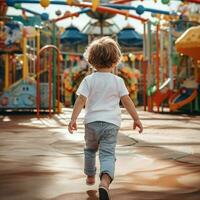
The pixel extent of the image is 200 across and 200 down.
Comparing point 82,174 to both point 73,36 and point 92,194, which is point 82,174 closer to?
point 92,194

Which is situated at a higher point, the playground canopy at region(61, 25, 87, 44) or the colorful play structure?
the playground canopy at region(61, 25, 87, 44)

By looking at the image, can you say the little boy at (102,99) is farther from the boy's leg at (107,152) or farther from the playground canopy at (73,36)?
the playground canopy at (73,36)

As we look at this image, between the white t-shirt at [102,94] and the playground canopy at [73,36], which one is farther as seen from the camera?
the playground canopy at [73,36]

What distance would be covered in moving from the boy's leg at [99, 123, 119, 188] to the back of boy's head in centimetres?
39

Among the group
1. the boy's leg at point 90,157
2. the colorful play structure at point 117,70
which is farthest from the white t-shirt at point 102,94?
the colorful play structure at point 117,70

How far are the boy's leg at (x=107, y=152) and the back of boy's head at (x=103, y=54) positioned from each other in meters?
0.39

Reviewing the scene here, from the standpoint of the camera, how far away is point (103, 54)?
8.53 feet

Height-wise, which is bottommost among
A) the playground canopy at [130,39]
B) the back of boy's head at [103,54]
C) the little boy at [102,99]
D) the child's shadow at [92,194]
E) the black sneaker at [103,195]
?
the child's shadow at [92,194]

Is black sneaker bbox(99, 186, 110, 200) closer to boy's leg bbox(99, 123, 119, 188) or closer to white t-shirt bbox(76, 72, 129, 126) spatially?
boy's leg bbox(99, 123, 119, 188)

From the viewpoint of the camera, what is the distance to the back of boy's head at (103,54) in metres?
2.60

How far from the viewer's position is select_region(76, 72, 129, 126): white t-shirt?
263 centimetres

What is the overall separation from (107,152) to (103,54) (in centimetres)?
59

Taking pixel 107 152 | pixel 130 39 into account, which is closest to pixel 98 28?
pixel 130 39

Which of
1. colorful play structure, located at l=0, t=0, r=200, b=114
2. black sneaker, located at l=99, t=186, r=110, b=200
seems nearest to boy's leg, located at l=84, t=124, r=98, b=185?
black sneaker, located at l=99, t=186, r=110, b=200
